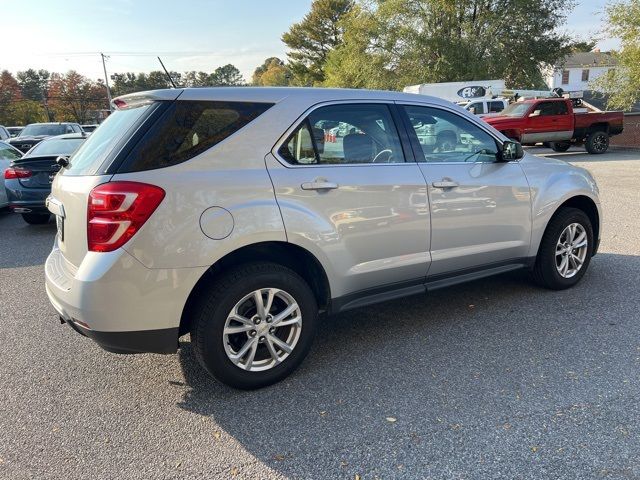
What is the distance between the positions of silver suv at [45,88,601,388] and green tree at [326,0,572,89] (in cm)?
2777

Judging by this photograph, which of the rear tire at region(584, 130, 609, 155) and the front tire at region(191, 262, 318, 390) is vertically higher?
the rear tire at region(584, 130, 609, 155)

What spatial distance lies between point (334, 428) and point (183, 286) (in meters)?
1.13

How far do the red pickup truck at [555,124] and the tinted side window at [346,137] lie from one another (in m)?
14.1

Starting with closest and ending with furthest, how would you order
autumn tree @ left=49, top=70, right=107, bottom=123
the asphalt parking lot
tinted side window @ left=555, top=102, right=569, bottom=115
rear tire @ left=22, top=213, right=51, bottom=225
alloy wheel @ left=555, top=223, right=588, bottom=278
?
the asphalt parking lot, alloy wheel @ left=555, top=223, right=588, bottom=278, rear tire @ left=22, top=213, right=51, bottom=225, tinted side window @ left=555, top=102, right=569, bottom=115, autumn tree @ left=49, top=70, right=107, bottom=123

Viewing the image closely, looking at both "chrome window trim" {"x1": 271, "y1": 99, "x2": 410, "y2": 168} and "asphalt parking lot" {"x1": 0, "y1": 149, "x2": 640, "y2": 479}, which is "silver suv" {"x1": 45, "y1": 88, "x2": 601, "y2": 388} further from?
"asphalt parking lot" {"x1": 0, "y1": 149, "x2": 640, "y2": 479}

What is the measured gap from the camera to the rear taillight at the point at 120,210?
2.53 meters

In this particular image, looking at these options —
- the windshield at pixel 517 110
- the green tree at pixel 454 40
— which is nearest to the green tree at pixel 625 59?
the windshield at pixel 517 110

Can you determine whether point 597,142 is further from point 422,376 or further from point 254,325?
point 254,325

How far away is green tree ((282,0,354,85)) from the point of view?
59.5 metres

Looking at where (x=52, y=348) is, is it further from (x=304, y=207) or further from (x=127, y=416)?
(x=304, y=207)

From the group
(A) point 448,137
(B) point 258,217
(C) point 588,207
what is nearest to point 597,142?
(C) point 588,207

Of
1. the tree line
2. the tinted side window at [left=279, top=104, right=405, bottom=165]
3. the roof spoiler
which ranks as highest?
the tree line

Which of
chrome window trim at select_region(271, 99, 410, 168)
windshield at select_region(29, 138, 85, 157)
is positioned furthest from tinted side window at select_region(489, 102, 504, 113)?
chrome window trim at select_region(271, 99, 410, 168)

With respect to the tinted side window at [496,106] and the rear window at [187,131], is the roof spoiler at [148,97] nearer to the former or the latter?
the rear window at [187,131]
